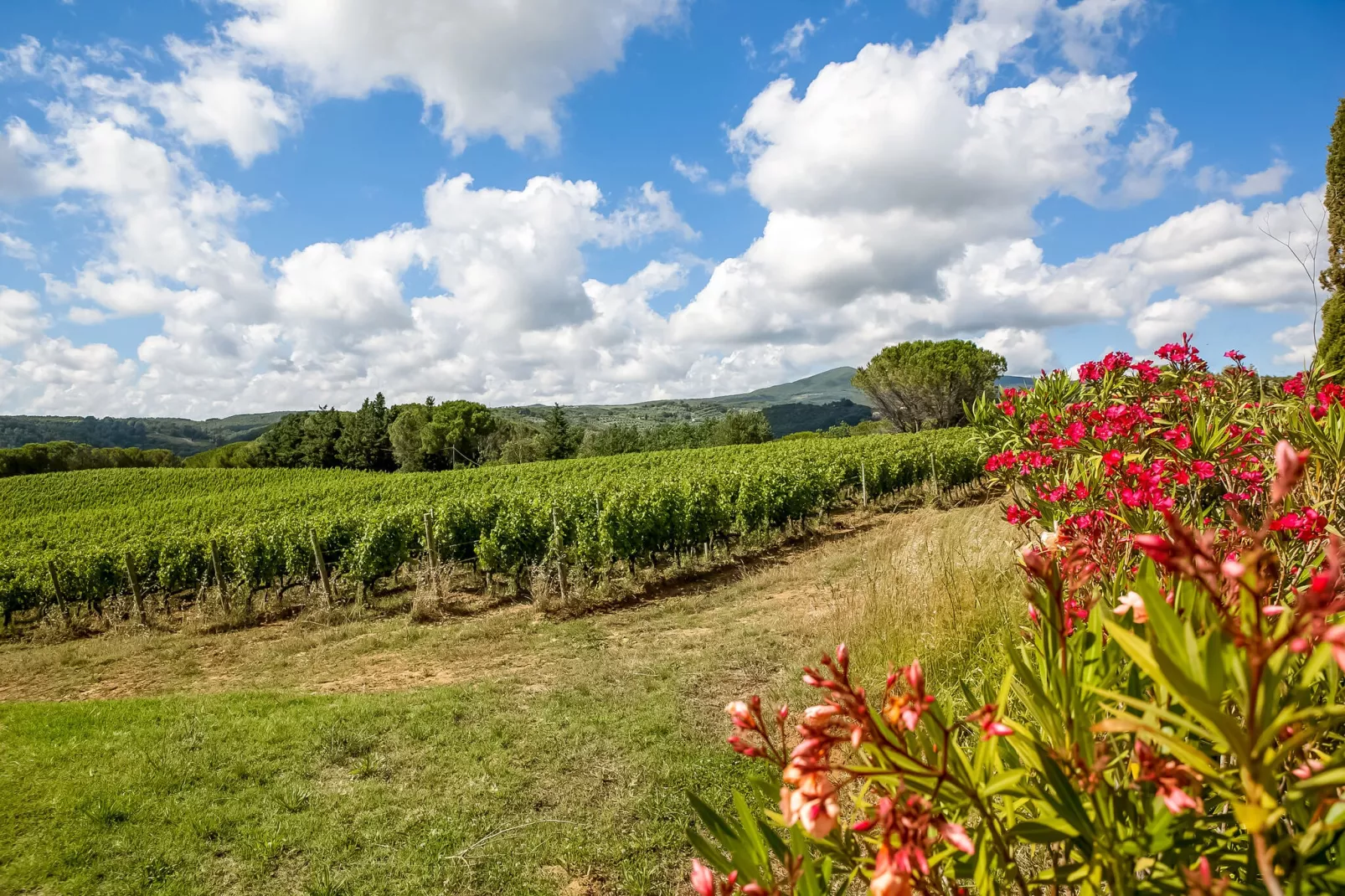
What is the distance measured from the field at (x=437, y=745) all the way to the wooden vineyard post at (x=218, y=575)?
230 cm

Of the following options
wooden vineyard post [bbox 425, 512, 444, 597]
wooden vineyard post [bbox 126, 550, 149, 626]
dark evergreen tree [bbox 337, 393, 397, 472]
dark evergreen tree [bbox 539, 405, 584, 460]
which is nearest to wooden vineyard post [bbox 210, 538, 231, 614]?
wooden vineyard post [bbox 126, 550, 149, 626]

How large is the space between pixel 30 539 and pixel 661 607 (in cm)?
2460

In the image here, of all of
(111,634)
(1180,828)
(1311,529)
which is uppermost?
(1311,529)

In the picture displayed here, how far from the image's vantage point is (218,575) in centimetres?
1127

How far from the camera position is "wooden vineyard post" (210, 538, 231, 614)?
10973 mm

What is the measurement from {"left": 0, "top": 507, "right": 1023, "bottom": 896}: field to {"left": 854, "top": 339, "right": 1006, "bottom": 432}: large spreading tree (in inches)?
1425

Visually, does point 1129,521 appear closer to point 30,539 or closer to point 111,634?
point 111,634

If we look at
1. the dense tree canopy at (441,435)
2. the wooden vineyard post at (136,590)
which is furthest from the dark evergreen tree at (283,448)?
the wooden vineyard post at (136,590)

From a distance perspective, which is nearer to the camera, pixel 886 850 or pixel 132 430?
pixel 886 850

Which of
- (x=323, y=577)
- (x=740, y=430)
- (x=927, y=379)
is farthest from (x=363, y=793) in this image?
(x=740, y=430)

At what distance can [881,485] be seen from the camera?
17375 mm

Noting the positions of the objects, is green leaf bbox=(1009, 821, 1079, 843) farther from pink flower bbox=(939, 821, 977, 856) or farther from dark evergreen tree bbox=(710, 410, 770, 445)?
dark evergreen tree bbox=(710, 410, 770, 445)

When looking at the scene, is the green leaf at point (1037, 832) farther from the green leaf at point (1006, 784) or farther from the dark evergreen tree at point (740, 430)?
the dark evergreen tree at point (740, 430)

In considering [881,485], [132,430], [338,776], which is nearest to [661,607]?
[338,776]
